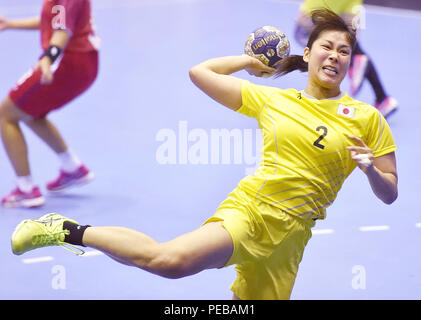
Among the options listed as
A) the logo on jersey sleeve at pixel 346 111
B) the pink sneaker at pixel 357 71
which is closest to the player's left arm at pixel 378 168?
the logo on jersey sleeve at pixel 346 111

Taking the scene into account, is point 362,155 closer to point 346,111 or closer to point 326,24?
point 346,111

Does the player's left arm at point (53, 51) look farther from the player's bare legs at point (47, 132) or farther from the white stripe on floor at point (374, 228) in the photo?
the white stripe on floor at point (374, 228)

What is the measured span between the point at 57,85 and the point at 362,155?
122 inches

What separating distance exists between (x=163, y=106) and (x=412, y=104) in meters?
2.67

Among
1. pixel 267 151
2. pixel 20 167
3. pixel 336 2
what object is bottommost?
pixel 20 167

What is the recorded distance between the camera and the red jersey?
544cm

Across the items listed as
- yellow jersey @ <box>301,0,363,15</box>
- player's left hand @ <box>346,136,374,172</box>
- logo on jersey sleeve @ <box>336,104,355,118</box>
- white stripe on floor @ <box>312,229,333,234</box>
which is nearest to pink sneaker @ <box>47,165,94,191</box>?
white stripe on floor @ <box>312,229,333,234</box>

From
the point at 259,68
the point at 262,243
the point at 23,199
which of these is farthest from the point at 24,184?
the point at 262,243

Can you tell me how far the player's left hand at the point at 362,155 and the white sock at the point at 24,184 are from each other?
3176 millimetres

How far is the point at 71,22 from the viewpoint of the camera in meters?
5.49

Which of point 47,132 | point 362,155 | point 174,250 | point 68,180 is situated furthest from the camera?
point 68,180

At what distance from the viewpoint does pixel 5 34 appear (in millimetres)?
10406
